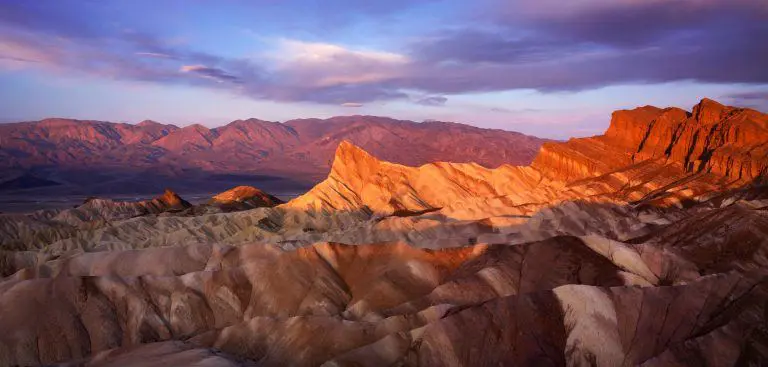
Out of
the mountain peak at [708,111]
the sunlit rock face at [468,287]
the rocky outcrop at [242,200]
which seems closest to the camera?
the sunlit rock face at [468,287]

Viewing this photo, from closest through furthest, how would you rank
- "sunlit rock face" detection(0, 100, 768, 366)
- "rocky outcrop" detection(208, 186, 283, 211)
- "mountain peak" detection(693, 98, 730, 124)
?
"sunlit rock face" detection(0, 100, 768, 366), "mountain peak" detection(693, 98, 730, 124), "rocky outcrop" detection(208, 186, 283, 211)

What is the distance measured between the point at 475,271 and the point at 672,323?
15549mm

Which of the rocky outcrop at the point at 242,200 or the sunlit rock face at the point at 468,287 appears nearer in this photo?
the sunlit rock face at the point at 468,287

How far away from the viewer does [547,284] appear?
47594 mm

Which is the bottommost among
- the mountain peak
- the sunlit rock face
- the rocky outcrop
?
the rocky outcrop

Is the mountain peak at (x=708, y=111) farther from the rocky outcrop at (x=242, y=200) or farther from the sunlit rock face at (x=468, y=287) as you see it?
the rocky outcrop at (x=242, y=200)

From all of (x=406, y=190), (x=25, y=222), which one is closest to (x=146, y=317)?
(x=406, y=190)

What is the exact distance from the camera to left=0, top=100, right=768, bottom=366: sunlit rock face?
121 ft

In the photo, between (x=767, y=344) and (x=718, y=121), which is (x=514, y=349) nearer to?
(x=767, y=344)

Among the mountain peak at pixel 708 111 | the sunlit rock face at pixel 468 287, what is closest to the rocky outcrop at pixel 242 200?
the sunlit rock face at pixel 468 287

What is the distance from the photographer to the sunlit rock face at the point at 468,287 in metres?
36.8

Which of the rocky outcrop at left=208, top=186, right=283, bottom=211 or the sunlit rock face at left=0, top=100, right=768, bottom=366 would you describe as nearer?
the sunlit rock face at left=0, top=100, right=768, bottom=366

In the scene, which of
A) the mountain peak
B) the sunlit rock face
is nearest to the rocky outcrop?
the sunlit rock face

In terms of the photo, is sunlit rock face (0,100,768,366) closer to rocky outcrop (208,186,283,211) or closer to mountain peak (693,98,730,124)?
mountain peak (693,98,730,124)
